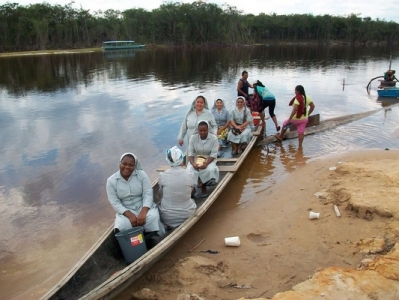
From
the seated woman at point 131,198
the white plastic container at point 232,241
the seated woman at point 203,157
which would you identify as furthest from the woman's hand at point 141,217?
the seated woman at point 203,157

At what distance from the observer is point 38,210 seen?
651 centimetres

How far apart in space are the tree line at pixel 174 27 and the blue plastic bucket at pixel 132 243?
2352 inches

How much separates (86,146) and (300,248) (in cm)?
714

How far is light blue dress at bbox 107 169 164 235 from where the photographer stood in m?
4.46

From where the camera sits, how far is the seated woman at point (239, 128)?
820 centimetres

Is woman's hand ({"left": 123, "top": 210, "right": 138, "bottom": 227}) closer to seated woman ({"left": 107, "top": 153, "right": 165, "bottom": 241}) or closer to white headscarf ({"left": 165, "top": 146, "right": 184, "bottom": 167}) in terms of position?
seated woman ({"left": 107, "top": 153, "right": 165, "bottom": 241})

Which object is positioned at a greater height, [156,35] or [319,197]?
[156,35]

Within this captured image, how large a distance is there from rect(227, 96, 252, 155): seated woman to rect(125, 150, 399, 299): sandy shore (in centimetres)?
169

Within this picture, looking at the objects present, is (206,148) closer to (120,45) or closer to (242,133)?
(242,133)

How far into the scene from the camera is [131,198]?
15.1ft

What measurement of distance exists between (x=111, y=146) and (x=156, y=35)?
6543 centimetres

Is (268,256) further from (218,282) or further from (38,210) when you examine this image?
(38,210)

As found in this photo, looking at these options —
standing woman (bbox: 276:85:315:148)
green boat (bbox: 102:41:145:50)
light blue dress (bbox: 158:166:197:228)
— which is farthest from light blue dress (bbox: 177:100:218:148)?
green boat (bbox: 102:41:145:50)

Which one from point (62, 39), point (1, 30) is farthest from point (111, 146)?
point (62, 39)
